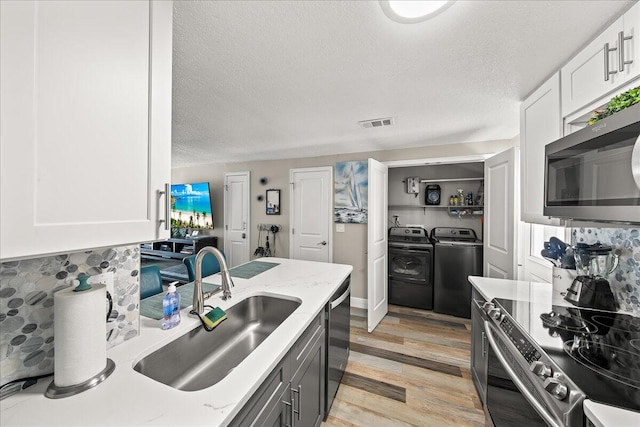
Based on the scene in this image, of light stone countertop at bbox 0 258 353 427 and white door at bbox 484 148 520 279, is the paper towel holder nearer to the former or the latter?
light stone countertop at bbox 0 258 353 427

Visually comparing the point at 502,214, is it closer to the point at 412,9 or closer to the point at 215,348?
the point at 412,9

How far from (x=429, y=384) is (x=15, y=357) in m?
2.47

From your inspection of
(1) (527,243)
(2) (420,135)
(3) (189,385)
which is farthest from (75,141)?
(1) (527,243)

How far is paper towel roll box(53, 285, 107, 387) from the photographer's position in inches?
27.6

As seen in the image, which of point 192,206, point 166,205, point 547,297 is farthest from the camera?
point 192,206

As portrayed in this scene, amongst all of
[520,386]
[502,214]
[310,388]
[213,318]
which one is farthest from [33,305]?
[502,214]

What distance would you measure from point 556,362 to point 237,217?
439 cm

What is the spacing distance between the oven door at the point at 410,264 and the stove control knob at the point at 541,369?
2.60 m

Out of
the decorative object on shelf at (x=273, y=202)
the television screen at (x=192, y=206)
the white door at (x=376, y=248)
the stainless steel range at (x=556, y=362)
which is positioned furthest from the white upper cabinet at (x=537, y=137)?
the television screen at (x=192, y=206)

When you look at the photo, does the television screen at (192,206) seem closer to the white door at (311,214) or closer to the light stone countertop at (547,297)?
the white door at (311,214)

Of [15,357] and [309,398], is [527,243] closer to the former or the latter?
[309,398]

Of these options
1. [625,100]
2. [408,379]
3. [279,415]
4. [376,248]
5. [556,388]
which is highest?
[625,100]

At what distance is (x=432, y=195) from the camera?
3.93 meters

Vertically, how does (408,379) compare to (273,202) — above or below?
below
